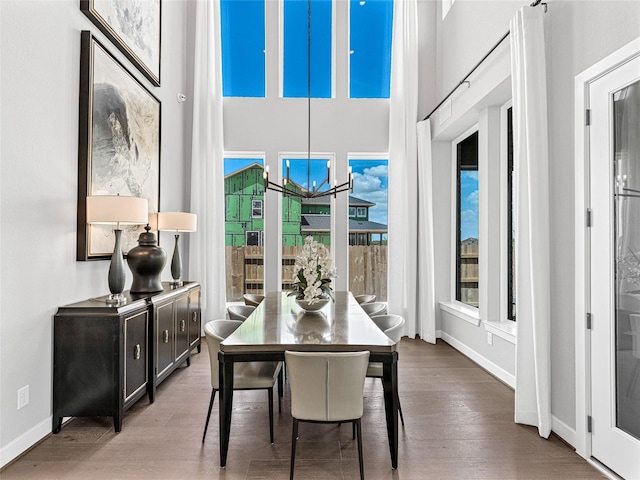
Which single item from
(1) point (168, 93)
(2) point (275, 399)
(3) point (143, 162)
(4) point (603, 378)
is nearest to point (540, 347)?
(4) point (603, 378)

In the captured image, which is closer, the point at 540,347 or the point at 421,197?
the point at 540,347

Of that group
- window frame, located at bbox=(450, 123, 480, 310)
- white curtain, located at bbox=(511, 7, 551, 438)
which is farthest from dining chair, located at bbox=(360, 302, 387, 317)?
window frame, located at bbox=(450, 123, 480, 310)

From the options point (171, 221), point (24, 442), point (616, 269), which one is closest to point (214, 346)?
point (24, 442)

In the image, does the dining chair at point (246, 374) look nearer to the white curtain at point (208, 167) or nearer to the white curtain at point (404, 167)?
the white curtain at point (208, 167)

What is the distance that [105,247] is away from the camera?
337 centimetres

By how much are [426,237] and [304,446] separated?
3472 millimetres

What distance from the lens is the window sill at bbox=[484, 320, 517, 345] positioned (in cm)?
365

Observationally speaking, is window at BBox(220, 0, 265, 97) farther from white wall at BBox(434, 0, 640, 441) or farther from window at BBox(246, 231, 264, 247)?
white wall at BBox(434, 0, 640, 441)

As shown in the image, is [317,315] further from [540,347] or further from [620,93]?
[620,93]

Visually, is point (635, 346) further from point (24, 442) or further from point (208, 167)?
point (208, 167)

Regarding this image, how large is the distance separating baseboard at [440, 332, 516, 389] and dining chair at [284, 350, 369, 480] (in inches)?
84.7

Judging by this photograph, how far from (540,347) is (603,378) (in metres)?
0.44

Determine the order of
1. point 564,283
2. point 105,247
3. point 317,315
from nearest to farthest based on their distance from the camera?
point 564,283 → point 317,315 → point 105,247

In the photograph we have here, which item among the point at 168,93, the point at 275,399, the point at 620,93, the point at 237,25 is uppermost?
the point at 237,25
